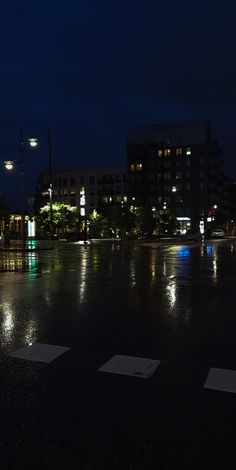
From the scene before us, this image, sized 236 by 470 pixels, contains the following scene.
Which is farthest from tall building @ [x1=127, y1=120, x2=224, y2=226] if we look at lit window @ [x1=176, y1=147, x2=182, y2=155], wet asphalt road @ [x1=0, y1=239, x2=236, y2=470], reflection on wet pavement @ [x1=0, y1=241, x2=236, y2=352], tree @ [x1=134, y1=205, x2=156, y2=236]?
Result: wet asphalt road @ [x1=0, y1=239, x2=236, y2=470]

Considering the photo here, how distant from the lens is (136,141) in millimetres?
130625

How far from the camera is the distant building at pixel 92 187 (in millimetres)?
→ 135000

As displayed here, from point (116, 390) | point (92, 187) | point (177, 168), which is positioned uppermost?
point (177, 168)

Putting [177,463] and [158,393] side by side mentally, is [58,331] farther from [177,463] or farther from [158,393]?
A: [177,463]

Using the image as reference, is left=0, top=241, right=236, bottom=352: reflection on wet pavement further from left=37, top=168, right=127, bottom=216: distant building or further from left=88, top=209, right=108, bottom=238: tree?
left=37, top=168, right=127, bottom=216: distant building

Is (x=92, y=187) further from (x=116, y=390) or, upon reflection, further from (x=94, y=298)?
(x=116, y=390)

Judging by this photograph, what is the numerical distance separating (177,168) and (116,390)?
122 m

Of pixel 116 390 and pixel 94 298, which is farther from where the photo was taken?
pixel 94 298

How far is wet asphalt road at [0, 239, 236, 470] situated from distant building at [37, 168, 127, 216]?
124 metres

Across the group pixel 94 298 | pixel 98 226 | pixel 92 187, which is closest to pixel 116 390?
pixel 94 298

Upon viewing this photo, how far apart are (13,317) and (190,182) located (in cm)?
11614

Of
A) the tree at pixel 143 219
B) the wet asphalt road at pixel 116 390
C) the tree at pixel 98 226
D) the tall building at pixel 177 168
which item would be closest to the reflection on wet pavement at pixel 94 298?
the wet asphalt road at pixel 116 390

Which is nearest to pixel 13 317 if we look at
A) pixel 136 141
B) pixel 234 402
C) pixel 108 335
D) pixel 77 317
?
pixel 77 317

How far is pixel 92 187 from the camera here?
137125 mm
